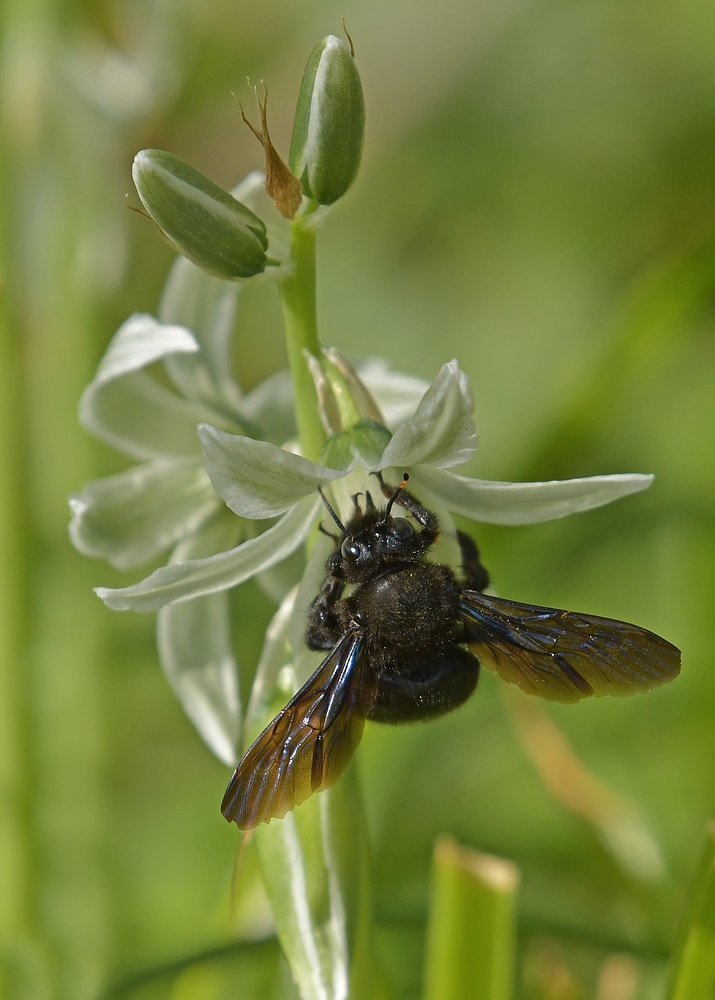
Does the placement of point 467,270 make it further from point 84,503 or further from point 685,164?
point 84,503

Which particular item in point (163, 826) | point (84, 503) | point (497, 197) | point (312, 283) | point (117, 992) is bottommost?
point (163, 826)

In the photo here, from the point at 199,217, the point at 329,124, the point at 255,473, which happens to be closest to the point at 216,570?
the point at 255,473

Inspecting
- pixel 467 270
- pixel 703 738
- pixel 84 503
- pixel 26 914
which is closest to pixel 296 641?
pixel 84 503

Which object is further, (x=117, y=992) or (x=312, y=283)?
(x=117, y=992)

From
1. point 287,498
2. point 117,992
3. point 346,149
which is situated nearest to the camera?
point 346,149

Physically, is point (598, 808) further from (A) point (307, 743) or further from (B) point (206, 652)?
(A) point (307, 743)

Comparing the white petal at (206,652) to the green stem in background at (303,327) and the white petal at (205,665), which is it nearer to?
the white petal at (205,665)
